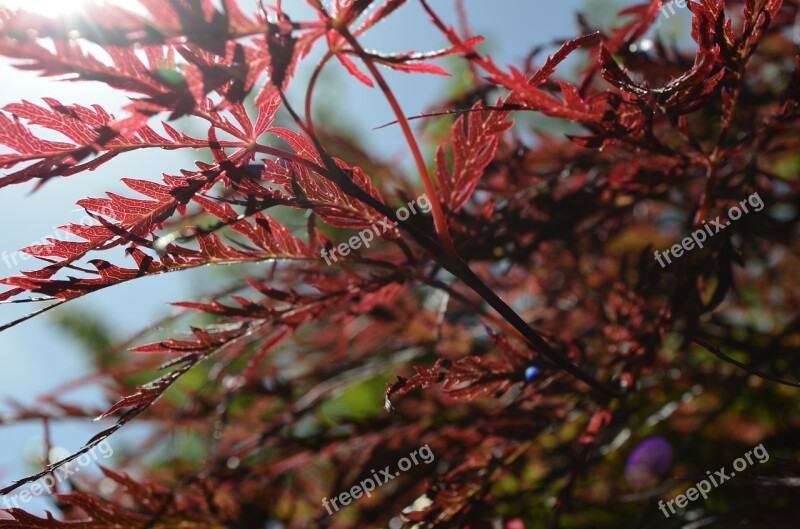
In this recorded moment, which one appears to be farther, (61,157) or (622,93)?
(622,93)

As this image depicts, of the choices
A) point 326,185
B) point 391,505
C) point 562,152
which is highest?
point 562,152

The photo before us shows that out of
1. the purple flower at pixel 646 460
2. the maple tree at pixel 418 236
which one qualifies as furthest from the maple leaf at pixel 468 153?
the purple flower at pixel 646 460

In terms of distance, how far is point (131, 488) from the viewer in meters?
0.90

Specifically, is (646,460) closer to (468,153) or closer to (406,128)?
(468,153)

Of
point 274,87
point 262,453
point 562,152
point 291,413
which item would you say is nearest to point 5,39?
point 274,87

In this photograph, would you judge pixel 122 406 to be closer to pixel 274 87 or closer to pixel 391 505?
pixel 274 87

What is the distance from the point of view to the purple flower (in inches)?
62.6

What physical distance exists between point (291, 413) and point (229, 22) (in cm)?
84

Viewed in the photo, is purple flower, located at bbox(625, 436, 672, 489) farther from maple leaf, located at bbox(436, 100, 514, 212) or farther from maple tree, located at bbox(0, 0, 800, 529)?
maple leaf, located at bbox(436, 100, 514, 212)

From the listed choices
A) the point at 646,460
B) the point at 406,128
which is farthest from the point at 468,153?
the point at 646,460

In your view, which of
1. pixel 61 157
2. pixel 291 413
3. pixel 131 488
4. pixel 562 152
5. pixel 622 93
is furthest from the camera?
pixel 562 152

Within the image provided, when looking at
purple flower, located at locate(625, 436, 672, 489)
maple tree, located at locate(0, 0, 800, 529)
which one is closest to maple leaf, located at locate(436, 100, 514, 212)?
maple tree, located at locate(0, 0, 800, 529)

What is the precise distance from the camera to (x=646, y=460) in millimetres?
1600

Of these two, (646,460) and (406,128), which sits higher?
(406,128)
